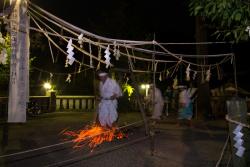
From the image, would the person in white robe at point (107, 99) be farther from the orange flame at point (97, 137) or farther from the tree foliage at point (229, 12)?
the tree foliage at point (229, 12)

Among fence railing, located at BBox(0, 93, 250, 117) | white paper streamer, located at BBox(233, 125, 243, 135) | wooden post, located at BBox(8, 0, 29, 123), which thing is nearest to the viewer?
A: white paper streamer, located at BBox(233, 125, 243, 135)

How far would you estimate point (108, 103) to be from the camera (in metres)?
13.3

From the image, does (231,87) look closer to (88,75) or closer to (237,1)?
(88,75)

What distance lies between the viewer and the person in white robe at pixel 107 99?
1315 cm

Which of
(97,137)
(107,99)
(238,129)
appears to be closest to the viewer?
(238,129)

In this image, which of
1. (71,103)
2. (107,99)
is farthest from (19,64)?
(71,103)

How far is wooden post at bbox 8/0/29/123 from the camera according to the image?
24.5ft

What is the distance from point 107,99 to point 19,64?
5.80 m

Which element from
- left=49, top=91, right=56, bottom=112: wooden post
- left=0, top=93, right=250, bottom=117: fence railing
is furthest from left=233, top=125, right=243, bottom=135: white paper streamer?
left=49, top=91, right=56, bottom=112: wooden post

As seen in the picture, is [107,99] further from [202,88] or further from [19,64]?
[202,88]

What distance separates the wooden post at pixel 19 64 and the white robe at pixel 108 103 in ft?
18.1

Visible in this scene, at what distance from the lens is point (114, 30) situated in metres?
27.4

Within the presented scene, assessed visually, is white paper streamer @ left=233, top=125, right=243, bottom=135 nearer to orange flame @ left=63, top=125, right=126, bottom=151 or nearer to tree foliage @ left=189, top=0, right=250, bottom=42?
tree foliage @ left=189, top=0, right=250, bottom=42

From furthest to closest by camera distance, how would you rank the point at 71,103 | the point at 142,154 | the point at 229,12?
1. the point at 71,103
2. the point at 142,154
3. the point at 229,12
